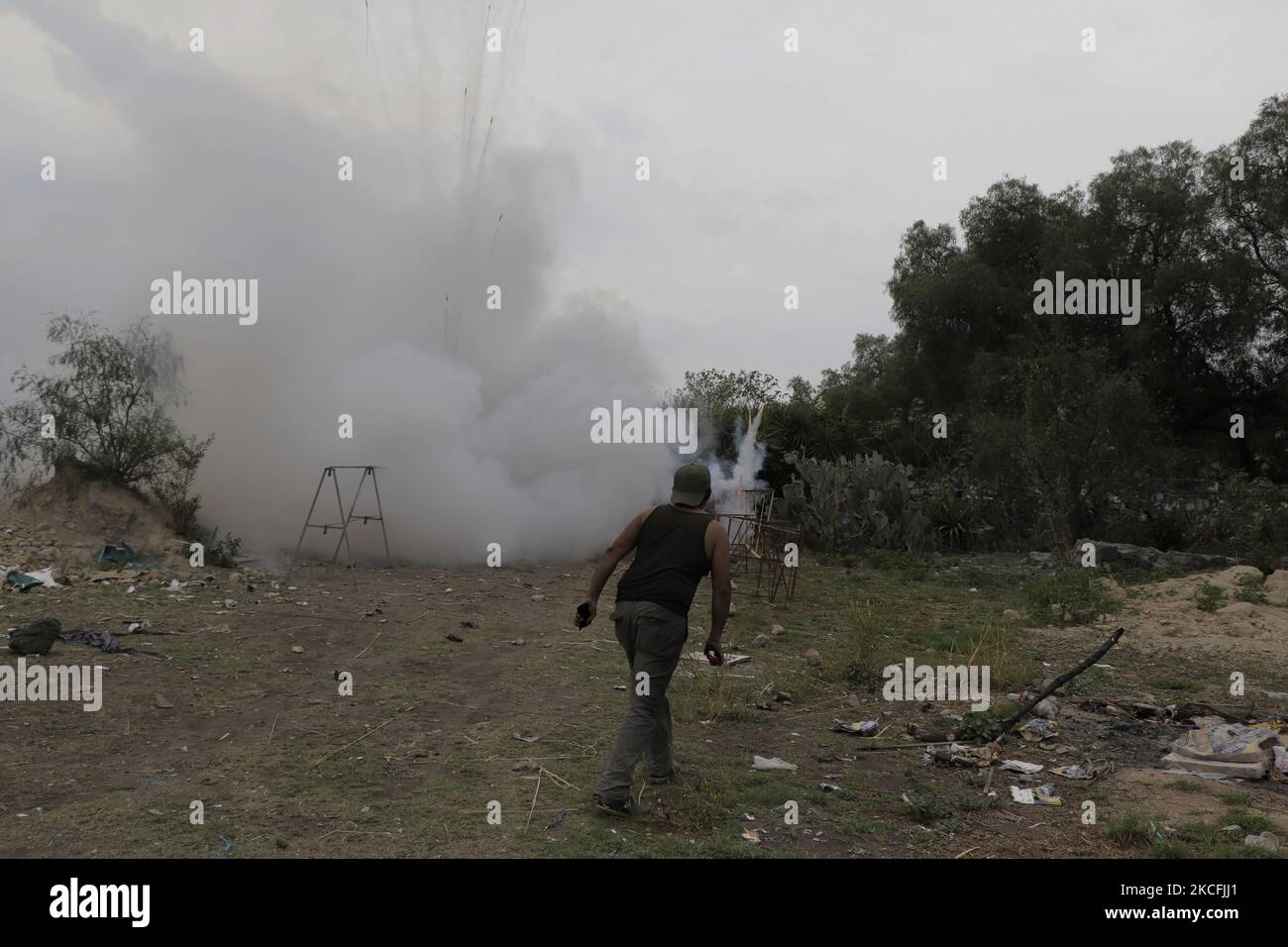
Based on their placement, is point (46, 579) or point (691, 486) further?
point (46, 579)

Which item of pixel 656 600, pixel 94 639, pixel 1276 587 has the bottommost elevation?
pixel 1276 587

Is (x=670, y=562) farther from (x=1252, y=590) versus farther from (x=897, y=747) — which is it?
(x=1252, y=590)

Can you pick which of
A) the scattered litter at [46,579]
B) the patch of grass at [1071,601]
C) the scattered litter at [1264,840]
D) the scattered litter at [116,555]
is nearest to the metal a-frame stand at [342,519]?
the scattered litter at [116,555]

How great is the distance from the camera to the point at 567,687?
8.78 m

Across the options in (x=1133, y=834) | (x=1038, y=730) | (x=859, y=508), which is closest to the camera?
(x=1133, y=834)

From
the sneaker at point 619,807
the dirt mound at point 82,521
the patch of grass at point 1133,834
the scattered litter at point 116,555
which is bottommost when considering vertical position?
the patch of grass at point 1133,834

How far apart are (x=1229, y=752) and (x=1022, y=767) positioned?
1440 mm

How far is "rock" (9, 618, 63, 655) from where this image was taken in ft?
28.5

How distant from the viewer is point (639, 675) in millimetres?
5598

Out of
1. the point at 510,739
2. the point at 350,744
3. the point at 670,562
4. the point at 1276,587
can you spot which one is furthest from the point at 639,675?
the point at 1276,587

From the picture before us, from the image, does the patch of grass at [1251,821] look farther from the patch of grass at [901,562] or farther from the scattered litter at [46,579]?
the scattered litter at [46,579]

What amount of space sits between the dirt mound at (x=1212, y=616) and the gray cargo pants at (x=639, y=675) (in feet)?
28.8

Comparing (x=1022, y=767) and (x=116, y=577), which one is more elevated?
(x=116, y=577)

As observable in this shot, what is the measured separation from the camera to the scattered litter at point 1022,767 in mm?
6750
